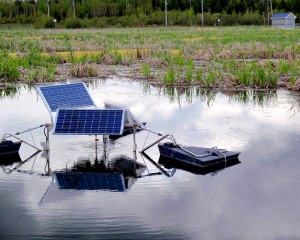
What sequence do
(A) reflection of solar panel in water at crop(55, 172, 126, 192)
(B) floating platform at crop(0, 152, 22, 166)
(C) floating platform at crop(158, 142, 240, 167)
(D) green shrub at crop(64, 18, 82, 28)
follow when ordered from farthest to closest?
1. (D) green shrub at crop(64, 18, 82, 28)
2. (B) floating platform at crop(0, 152, 22, 166)
3. (C) floating platform at crop(158, 142, 240, 167)
4. (A) reflection of solar panel in water at crop(55, 172, 126, 192)

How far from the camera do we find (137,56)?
81.3 ft

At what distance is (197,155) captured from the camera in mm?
7754

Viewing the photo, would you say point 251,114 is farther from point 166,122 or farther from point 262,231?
point 262,231

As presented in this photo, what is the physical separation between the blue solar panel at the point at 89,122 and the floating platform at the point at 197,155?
0.65 meters

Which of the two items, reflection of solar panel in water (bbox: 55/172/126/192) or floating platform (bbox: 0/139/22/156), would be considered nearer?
reflection of solar panel in water (bbox: 55/172/126/192)

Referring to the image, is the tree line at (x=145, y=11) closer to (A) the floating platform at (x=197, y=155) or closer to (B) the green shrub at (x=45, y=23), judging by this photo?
(B) the green shrub at (x=45, y=23)

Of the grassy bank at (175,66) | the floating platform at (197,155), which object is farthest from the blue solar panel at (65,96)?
the grassy bank at (175,66)

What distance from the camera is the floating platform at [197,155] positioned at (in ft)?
25.3

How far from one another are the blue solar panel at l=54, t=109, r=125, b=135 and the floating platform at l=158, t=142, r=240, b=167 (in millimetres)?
651

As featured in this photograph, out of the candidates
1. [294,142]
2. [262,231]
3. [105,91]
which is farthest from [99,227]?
[105,91]

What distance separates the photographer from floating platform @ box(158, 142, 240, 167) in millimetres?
7703

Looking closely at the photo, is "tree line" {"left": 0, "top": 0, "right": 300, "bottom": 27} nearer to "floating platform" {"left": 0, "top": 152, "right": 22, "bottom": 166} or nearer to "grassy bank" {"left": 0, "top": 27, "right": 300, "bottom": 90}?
"grassy bank" {"left": 0, "top": 27, "right": 300, "bottom": 90}

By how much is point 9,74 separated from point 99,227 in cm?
1240

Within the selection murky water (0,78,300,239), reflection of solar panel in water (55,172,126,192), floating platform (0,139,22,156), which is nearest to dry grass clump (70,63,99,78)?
murky water (0,78,300,239)
